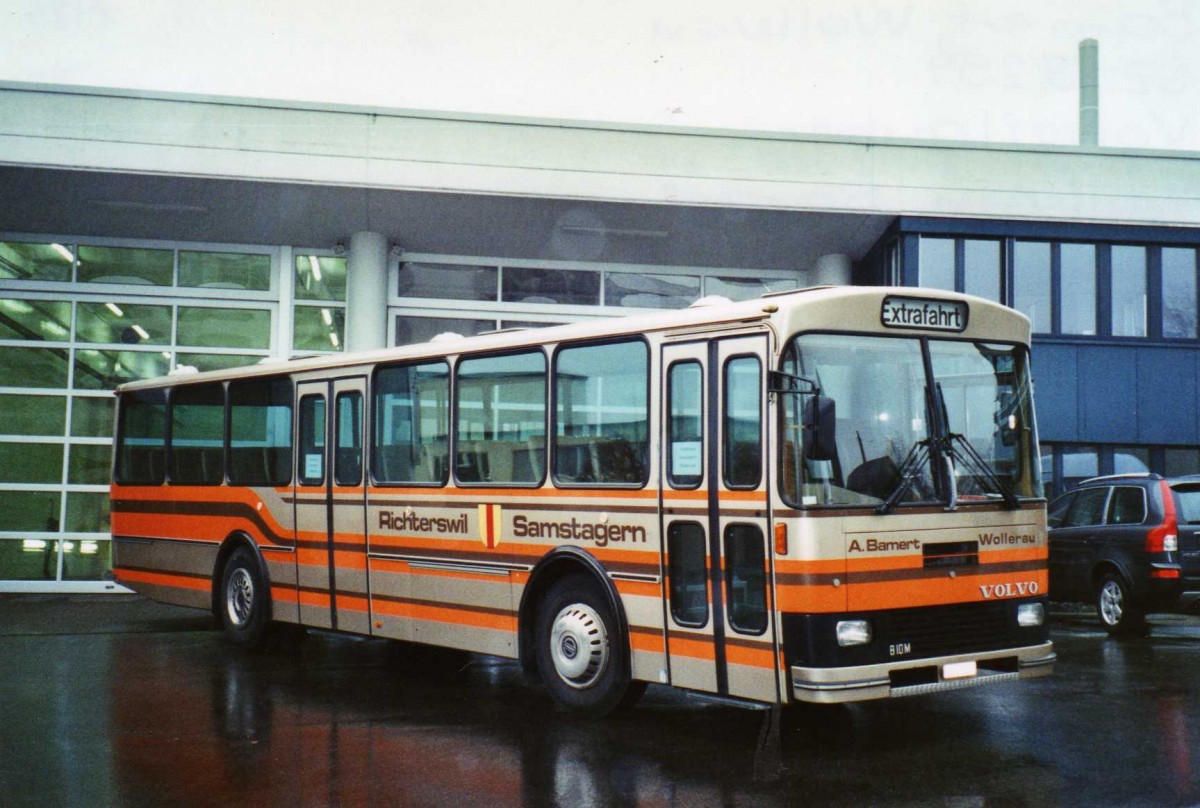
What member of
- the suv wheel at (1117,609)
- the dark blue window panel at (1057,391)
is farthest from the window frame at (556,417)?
the dark blue window panel at (1057,391)

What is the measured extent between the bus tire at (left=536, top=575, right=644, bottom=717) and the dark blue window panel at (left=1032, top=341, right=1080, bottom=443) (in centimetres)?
1232

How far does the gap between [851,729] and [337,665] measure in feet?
17.9

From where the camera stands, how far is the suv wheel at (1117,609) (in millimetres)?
13836

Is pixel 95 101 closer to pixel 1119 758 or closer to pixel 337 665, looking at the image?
pixel 337 665

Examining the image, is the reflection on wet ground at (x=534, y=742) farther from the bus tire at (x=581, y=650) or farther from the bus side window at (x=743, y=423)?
the bus side window at (x=743, y=423)

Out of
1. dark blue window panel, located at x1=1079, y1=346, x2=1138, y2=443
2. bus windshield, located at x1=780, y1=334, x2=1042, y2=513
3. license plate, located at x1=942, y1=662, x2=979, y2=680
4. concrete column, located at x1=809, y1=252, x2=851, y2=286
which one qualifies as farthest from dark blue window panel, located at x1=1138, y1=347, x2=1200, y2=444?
license plate, located at x1=942, y1=662, x2=979, y2=680

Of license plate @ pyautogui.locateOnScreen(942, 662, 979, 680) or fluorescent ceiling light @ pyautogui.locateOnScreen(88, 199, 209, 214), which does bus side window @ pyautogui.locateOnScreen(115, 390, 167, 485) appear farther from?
license plate @ pyautogui.locateOnScreen(942, 662, 979, 680)

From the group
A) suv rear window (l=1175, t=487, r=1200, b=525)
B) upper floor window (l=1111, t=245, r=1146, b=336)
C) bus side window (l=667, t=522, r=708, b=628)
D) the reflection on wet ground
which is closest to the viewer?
the reflection on wet ground

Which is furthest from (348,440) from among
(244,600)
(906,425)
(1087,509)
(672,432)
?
(1087,509)

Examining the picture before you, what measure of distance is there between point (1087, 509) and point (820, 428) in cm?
871

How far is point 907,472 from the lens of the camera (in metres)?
7.80

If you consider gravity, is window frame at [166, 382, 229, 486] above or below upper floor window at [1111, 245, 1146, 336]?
below

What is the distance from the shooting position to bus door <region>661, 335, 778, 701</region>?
7742 millimetres

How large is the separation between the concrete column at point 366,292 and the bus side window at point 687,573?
38.3 feet
